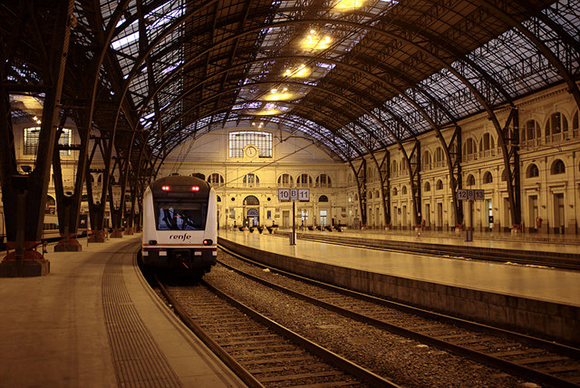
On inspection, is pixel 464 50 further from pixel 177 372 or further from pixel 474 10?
pixel 177 372

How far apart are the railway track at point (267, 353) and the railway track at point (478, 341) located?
76.1 inches

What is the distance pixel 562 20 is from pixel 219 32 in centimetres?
2334

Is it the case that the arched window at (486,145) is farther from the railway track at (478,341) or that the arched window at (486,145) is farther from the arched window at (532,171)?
the railway track at (478,341)

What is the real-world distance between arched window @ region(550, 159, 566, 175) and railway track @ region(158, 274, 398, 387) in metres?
34.0

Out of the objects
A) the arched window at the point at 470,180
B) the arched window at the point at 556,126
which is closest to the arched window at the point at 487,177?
the arched window at the point at 470,180

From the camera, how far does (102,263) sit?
18656 millimetres

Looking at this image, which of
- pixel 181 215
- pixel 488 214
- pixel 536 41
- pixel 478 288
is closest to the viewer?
pixel 478 288

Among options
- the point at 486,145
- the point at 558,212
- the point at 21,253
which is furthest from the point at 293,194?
the point at 486,145

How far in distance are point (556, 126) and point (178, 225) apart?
33214 mm

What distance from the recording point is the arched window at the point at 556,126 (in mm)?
37656

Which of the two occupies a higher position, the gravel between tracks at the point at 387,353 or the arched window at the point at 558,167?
the arched window at the point at 558,167

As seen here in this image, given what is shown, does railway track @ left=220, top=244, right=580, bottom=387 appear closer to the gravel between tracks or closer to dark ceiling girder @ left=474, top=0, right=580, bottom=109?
the gravel between tracks

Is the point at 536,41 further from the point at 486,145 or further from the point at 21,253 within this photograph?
the point at 21,253

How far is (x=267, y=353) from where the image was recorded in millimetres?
7895
